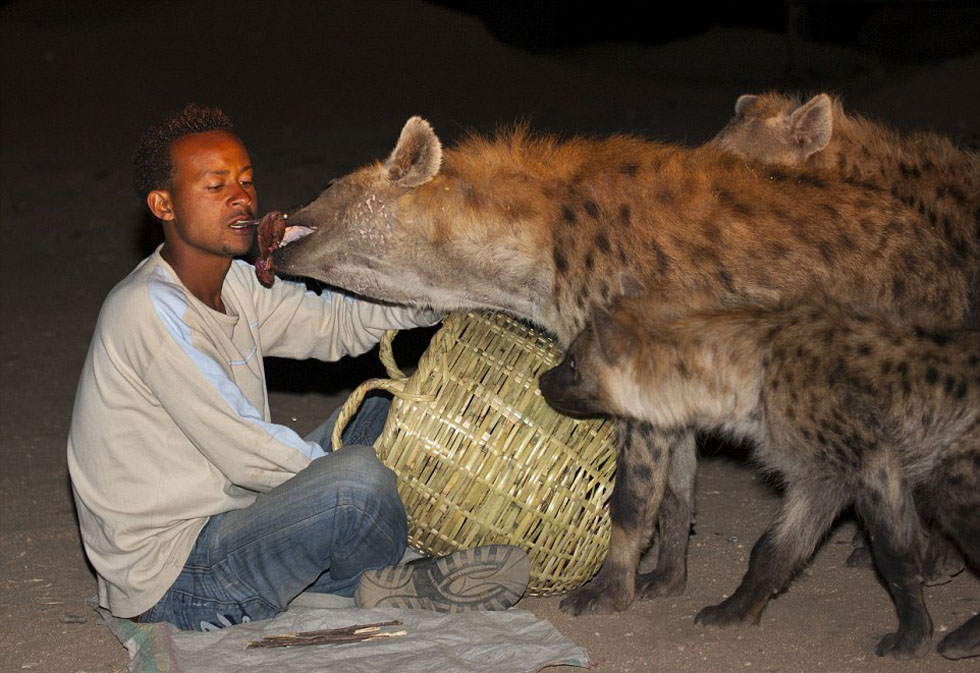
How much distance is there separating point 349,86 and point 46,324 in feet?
18.1

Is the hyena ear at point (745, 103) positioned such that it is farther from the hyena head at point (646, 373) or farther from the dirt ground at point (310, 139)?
the hyena head at point (646, 373)

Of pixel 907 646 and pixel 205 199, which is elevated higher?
pixel 205 199

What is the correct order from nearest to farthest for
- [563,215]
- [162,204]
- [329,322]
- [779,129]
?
[162,204] → [563,215] → [329,322] → [779,129]

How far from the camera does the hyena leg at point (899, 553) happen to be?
7.79ft

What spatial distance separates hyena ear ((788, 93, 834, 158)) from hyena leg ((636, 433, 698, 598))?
75cm

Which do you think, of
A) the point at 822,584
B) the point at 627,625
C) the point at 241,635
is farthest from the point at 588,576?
the point at 241,635

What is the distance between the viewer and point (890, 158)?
2.80m

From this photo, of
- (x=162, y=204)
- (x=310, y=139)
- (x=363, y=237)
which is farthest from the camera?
(x=310, y=139)

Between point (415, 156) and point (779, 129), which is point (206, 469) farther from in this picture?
point (779, 129)

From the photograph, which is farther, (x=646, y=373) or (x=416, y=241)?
(x=416, y=241)

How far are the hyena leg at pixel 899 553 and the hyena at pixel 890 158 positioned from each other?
0.52 metres

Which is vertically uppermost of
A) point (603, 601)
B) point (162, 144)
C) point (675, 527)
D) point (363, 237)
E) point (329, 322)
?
point (162, 144)

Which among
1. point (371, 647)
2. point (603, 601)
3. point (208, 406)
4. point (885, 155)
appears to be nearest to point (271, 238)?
point (208, 406)

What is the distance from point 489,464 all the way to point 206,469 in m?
0.57
